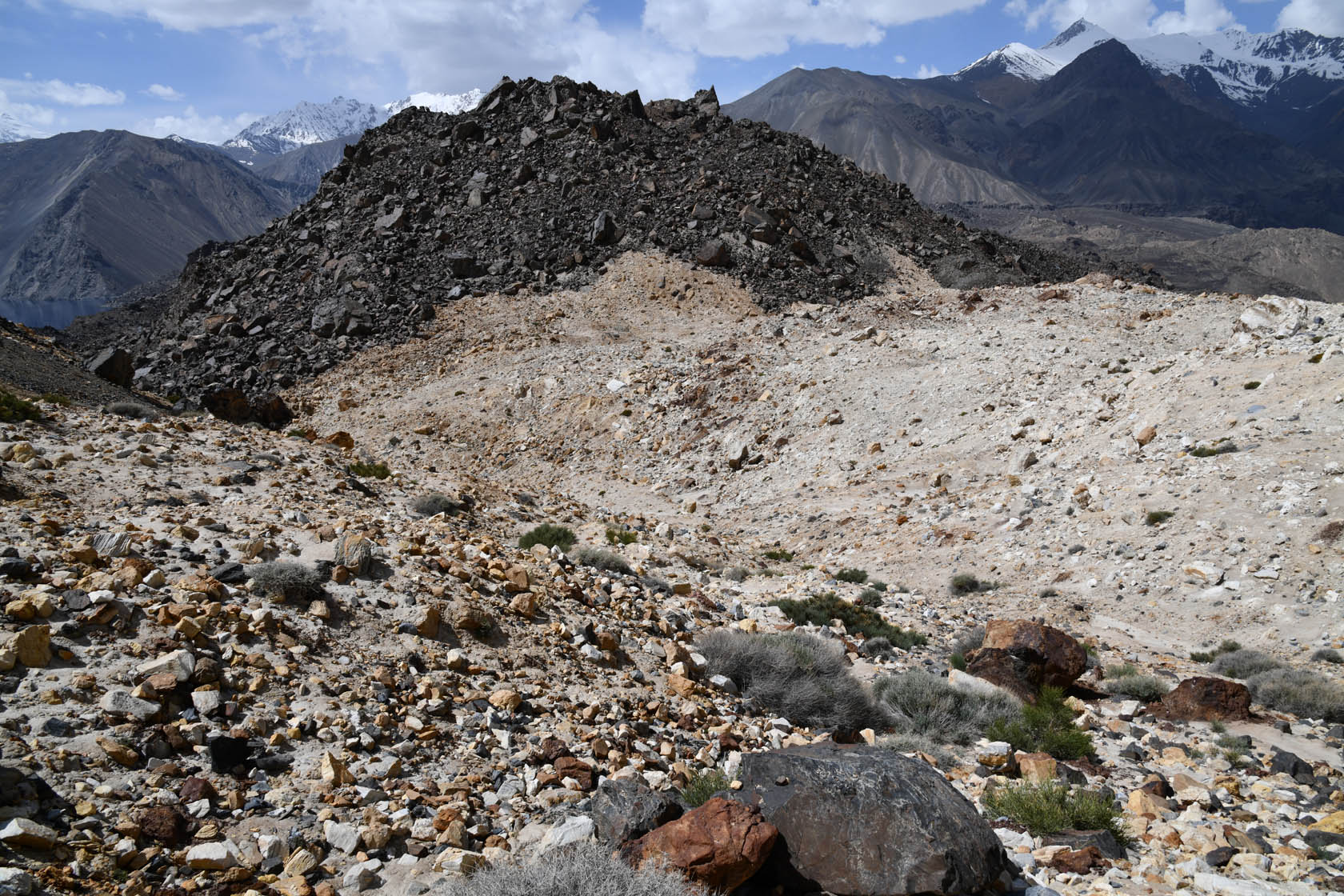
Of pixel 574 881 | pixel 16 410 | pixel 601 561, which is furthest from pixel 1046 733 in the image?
pixel 16 410

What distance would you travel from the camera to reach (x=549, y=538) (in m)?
10.5

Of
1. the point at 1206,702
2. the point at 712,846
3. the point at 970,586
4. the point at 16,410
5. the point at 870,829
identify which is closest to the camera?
the point at 712,846

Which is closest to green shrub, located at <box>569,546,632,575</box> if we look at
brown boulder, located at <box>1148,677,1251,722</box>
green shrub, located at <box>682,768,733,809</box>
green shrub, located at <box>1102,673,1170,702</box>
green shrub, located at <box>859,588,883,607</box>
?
green shrub, located at <box>859,588,883,607</box>

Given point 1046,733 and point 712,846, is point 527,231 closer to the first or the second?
point 1046,733

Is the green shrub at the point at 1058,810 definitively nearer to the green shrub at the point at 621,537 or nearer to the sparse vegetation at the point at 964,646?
the sparse vegetation at the point at 964,646

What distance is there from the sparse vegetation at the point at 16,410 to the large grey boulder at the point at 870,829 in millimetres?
9167

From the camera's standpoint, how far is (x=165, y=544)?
19.8 feet

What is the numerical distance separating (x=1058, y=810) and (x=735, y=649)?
2920mm

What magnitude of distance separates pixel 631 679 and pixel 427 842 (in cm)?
255

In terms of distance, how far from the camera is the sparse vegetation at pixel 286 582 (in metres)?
5.75

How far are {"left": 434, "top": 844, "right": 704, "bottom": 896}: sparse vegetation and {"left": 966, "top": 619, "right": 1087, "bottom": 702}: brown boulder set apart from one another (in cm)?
496

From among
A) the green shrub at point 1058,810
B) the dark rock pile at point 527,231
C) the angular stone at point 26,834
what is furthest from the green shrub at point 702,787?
the dark rock pile at point 527,231

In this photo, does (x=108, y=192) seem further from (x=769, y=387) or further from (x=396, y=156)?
(x=769, y=387)

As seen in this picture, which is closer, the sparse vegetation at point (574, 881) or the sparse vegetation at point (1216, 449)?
the sparse vegetation at point (574, 881)
